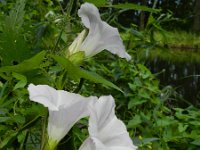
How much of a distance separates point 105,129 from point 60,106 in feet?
0.17

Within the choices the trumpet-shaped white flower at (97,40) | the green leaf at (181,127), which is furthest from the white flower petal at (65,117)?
the green leaf at (181,127)

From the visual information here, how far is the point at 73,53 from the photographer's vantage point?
0.58m

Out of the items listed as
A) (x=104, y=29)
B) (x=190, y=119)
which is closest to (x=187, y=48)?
(x=190, y=119)

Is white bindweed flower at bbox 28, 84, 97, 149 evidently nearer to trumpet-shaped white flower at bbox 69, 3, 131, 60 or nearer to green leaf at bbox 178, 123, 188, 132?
trumpet-shaped white flower at bbox 69, 3, 131, 60

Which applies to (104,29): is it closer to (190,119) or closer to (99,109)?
(99,109)

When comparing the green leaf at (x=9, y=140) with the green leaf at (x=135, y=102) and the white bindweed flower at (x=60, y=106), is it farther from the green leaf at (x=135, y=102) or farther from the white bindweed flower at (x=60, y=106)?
the green leaf at (x=135, y=102)

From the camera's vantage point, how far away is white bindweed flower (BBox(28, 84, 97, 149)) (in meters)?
0.45

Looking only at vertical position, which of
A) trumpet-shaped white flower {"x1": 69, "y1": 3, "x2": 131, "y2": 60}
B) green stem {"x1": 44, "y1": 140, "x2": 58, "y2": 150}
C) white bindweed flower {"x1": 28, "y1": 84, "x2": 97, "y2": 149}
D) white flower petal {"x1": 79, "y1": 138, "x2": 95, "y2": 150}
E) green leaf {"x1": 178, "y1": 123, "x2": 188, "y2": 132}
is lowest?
green leaf {"x1": 178, "y1": 123, "x2": 188, "y2": 132}

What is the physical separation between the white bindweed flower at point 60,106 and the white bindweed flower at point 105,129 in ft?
0.04

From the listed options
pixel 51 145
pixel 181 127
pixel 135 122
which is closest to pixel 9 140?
pixel 51 145

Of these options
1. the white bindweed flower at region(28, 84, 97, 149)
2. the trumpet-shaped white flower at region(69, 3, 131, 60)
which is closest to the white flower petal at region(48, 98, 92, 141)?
the white bindweed flower at region(28, 84, 97, 149)

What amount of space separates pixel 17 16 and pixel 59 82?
10 cm

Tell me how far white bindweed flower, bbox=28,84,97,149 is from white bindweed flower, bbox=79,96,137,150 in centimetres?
1

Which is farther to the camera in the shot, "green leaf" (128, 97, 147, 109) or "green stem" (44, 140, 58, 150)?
"green leaf" (128, 97, 147, 109)
